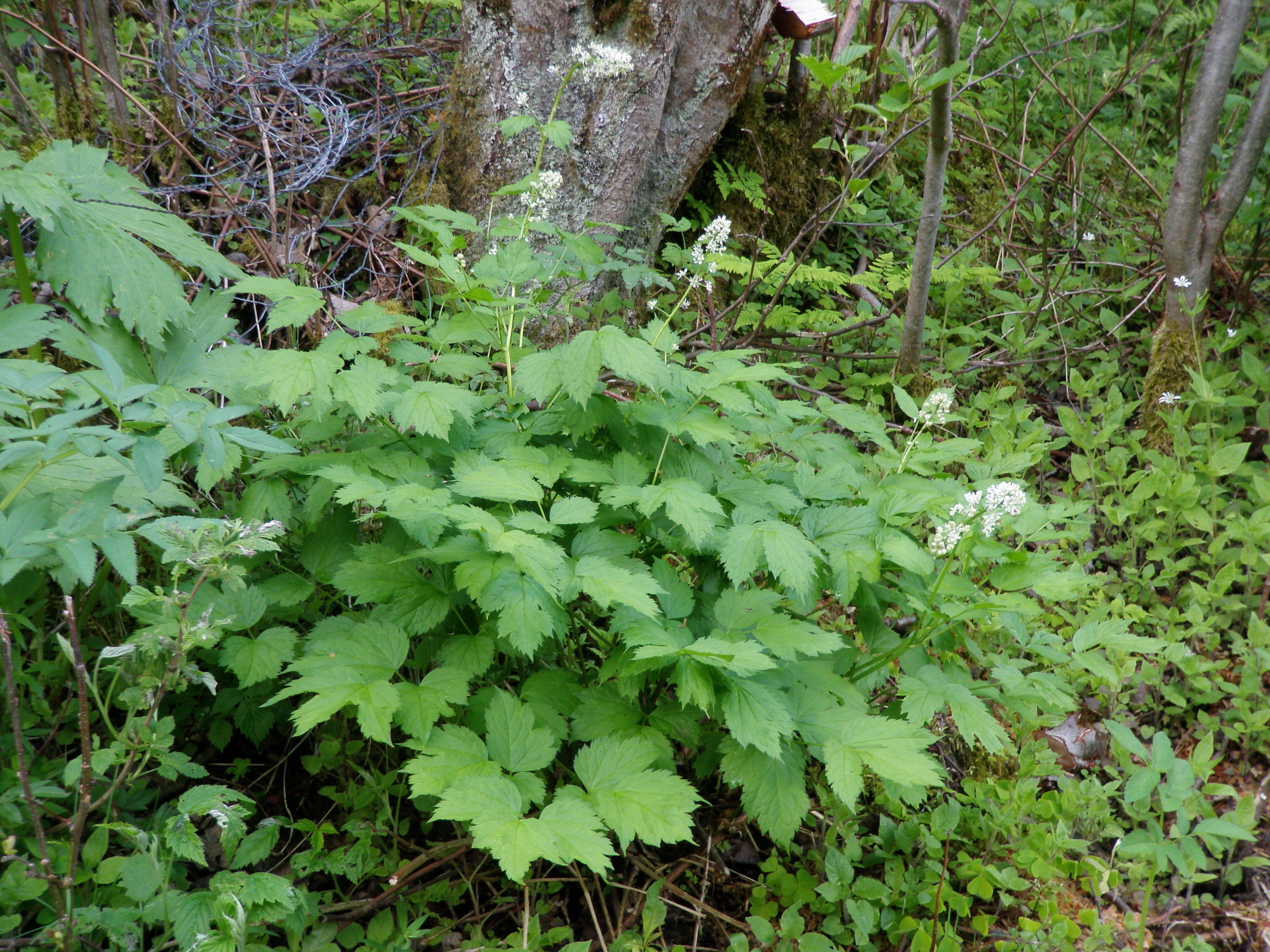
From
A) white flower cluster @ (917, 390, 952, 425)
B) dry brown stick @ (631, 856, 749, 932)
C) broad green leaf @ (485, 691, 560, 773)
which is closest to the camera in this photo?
broad green leaf @ (485, 691, 560, 773)

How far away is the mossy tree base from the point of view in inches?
145

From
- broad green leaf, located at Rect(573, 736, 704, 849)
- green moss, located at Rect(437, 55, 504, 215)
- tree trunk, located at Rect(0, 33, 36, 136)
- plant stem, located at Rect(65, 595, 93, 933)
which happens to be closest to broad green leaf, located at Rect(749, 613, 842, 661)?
broad green leaf, located at Rect(573, 736, 704, 849)

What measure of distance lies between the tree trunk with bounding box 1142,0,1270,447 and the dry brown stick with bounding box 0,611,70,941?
4.02 metres

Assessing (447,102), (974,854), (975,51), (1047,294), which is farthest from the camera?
(1047,294)

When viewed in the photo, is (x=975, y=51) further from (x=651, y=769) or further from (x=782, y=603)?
(x=651, y=769)

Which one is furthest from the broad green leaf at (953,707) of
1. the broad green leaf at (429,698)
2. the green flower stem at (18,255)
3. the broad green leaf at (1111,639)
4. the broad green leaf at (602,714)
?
the green flower stem at (18,255)

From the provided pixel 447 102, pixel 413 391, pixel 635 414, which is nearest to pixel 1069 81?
pixel 447 102

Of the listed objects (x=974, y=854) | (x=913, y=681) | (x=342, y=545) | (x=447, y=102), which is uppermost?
(x=447, y=102)

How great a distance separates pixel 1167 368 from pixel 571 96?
2.92 meters

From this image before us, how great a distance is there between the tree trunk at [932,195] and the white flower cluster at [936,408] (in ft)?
4.63

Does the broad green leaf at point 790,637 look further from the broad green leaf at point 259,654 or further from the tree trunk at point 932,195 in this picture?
the tree trunk at point 932,195

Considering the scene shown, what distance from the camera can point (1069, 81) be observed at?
500cm

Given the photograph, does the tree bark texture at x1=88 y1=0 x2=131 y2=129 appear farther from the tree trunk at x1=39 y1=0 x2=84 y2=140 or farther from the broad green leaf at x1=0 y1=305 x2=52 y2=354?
the broad green leaf at x1=0 y1=305 x2=52 y2=354

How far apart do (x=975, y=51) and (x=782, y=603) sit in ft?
8.10
